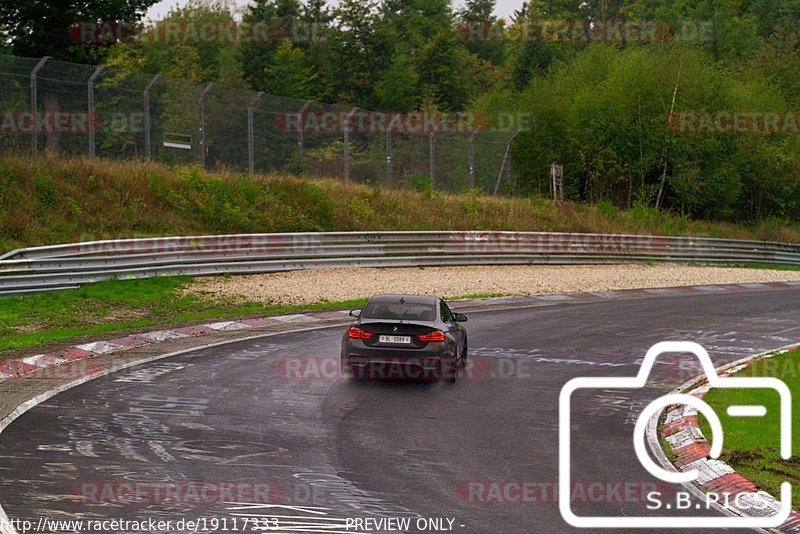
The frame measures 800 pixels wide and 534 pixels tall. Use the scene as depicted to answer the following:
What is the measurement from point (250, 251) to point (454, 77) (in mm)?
58808

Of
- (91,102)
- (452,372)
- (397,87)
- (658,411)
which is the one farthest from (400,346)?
(397,87)

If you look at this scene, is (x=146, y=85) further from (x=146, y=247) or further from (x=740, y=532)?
(x=740, y=532)

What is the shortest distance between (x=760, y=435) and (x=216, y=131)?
2493 centimetres

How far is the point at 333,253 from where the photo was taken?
31141mm

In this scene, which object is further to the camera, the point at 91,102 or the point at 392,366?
the point at 91,102

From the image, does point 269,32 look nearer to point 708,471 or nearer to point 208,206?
point 208,206

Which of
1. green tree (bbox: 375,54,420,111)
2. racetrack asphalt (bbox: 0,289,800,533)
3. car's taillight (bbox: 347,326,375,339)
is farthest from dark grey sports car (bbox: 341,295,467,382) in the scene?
green tree (bbox: 375,54,420,111)

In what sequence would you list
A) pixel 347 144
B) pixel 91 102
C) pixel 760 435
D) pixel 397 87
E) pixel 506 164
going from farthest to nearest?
1. pixel 397 87
2. pixel 506 164
3. pixel 347 144
4. pixel 91 102
5. pixel 760 435

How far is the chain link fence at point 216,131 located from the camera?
29.0 m

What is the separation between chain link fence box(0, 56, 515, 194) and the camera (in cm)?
2897

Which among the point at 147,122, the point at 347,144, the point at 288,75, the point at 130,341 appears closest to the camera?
the point at 130,341

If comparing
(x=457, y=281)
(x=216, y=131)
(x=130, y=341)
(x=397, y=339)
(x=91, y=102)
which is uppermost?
(x=91, y=102)

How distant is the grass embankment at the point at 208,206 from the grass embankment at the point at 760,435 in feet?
60.2

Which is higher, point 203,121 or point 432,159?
point 203,121
